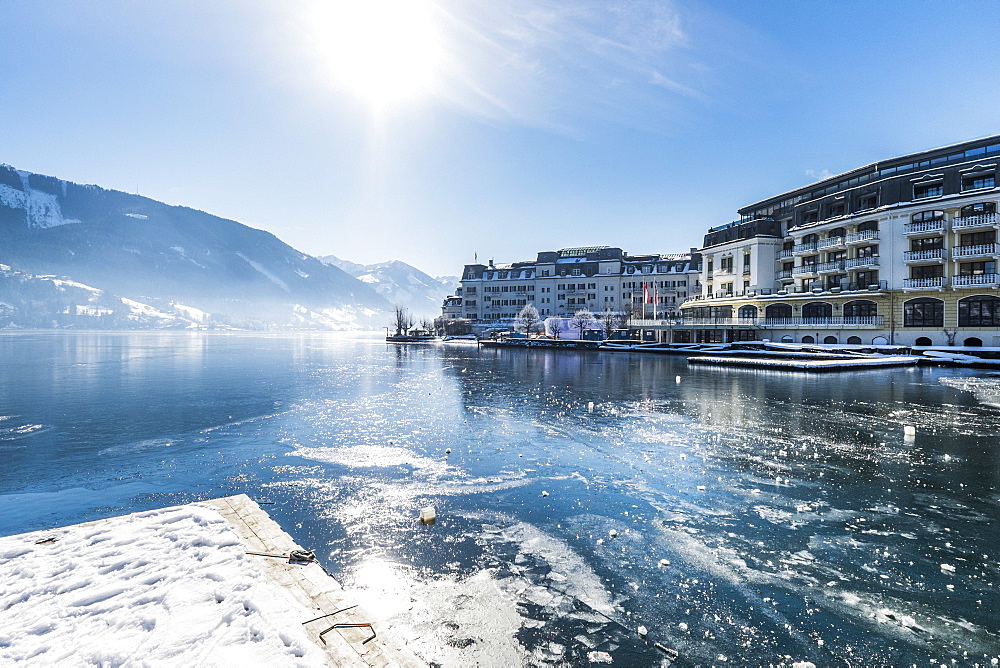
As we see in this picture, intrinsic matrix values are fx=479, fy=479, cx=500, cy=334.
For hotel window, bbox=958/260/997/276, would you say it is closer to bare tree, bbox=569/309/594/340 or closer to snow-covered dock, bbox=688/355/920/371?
snow-covered dock, bbox=688/355/920/371

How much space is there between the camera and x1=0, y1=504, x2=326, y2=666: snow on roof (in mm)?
5605

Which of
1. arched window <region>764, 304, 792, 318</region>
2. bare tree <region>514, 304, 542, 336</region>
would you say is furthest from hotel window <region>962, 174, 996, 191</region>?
bare tree <region>514, 304, 542, 336</region>

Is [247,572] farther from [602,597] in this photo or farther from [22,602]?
[602,597]

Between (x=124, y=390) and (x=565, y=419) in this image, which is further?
(x=124, y=390)

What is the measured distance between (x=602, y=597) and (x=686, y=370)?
4376 cm

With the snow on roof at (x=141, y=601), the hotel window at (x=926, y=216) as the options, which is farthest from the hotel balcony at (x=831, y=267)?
the snow on roof at (x=141, y=601)

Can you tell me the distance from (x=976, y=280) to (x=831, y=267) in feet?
46.1

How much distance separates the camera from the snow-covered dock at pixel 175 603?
18.2ft

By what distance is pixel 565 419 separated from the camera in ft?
75.7

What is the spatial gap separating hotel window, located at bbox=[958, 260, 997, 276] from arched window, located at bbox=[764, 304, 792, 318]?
17.3 meters

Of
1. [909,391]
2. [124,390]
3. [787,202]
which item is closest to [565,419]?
[909,391]

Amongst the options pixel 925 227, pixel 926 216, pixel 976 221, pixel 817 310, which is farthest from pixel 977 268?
pixel 817 310

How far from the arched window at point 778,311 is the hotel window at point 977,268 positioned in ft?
56.8

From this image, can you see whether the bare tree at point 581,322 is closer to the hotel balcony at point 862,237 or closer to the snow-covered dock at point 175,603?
the hotel balcony at point 862,237
